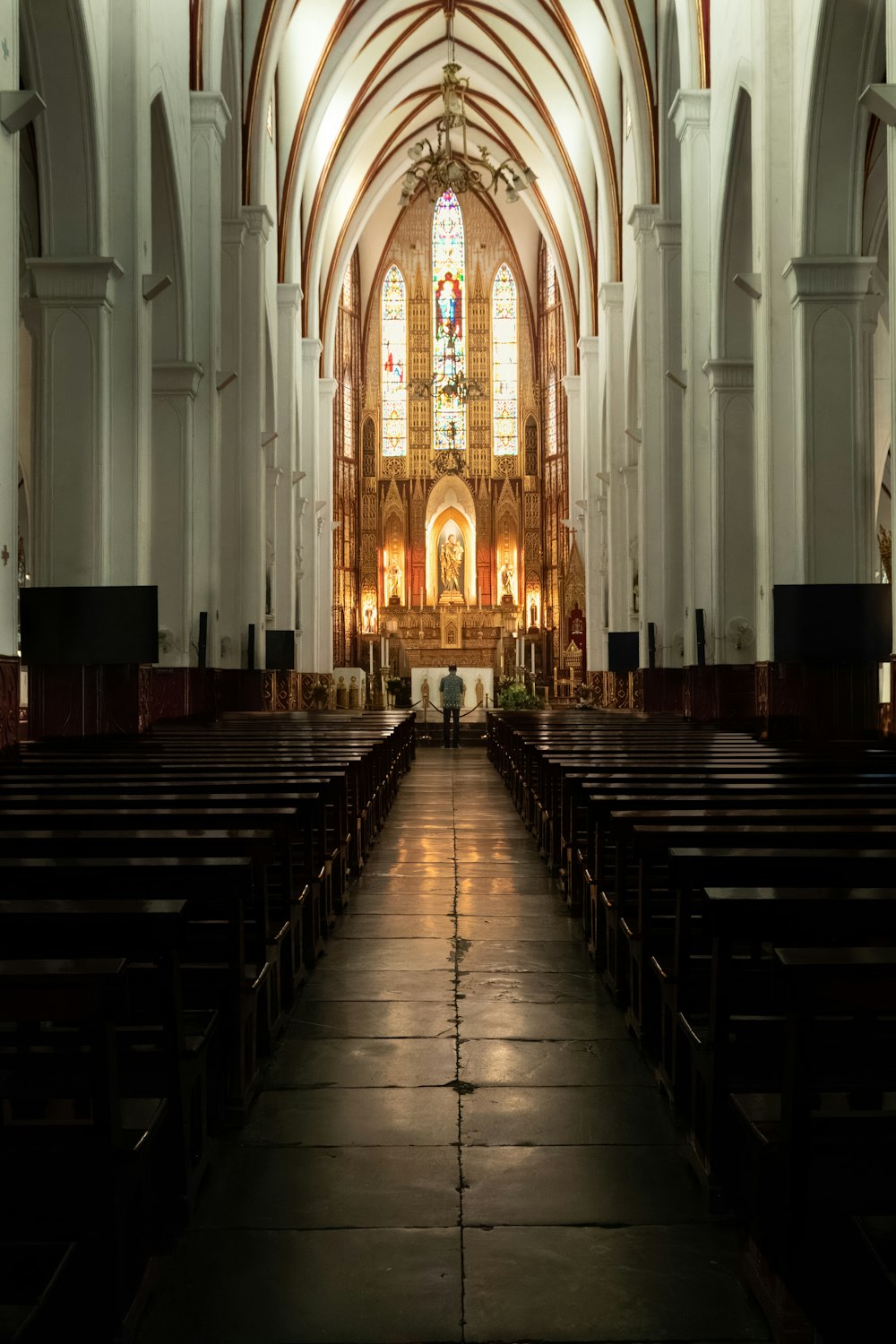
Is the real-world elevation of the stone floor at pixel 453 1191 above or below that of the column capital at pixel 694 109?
below

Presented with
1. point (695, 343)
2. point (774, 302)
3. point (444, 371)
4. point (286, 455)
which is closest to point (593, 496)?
point (286, 455)

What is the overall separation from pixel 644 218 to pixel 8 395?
12.8m

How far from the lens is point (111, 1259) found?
2.03 metres

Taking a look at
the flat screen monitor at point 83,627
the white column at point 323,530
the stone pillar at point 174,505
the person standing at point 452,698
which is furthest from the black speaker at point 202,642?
the white column at point 323,530

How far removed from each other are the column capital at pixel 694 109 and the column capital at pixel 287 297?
10.7 metres

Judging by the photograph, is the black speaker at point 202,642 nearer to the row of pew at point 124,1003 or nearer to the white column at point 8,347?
the white column at point 8,347

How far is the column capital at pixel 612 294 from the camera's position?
76.6 feet

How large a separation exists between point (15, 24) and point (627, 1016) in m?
7.21

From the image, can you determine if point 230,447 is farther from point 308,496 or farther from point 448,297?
point 448,297

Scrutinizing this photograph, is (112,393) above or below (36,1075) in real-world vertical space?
above

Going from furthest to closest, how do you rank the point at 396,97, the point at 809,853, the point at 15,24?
the point at 396,97 < the point at 15,24 < the point at 809,853

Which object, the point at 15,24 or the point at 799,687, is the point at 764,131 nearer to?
the point at 799,687

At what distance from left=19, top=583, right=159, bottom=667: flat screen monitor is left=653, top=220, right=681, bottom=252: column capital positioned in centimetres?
1130

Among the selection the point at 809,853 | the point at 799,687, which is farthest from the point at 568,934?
the point at 799,687
